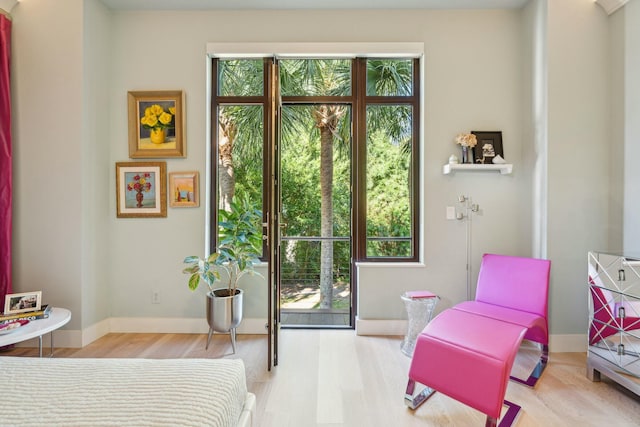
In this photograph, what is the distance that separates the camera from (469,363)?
156 centimetres

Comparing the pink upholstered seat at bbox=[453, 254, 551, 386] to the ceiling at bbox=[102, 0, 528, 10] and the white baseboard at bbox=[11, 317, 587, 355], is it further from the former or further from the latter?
the ceiling at bbox=[102, 0, 528, 10]

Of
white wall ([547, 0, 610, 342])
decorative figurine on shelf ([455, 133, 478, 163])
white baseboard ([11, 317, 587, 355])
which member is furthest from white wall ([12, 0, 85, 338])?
white wall ([547, 0, 610, 342])

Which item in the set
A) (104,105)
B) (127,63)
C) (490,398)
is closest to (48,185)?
(104,105)

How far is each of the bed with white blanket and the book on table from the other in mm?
1310

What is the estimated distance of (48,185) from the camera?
2486mm

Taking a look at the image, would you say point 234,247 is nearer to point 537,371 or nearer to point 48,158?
point 48,158

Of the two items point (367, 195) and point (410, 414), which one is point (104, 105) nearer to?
point (367, 195)

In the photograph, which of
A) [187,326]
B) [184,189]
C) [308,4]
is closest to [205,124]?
[184,189]

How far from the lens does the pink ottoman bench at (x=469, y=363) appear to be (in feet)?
4.88

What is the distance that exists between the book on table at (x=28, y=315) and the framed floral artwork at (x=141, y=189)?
3.02 ft

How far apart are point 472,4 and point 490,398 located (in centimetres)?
308

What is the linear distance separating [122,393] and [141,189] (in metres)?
2.26

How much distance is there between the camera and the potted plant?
2.42 meters

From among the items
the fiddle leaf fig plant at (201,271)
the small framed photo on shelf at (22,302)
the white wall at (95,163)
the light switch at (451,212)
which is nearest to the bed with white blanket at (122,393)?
the fiddle leaf fig plant at (201,271)
